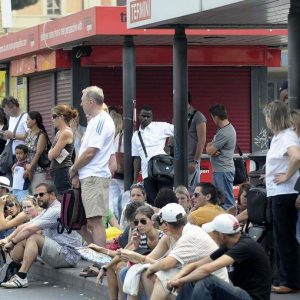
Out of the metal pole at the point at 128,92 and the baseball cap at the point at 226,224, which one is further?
the metal pole at the point at 128,92

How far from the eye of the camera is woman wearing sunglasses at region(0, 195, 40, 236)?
13930mm

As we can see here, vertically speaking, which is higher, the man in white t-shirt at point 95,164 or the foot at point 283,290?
the man in white t-shirt at point 95,164

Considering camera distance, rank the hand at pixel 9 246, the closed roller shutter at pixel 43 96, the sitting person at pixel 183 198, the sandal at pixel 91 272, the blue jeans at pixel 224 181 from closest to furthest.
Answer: the sandal at pixel 91 272 → the sitting person at pixel 183 198 → the hand at pixel 9 246 → the blue jeans at pixel 224 181 → the closed roller shutter at pixel 43 96

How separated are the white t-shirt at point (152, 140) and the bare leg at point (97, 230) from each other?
287cm

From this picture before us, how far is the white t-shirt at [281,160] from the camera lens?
33.2 feet

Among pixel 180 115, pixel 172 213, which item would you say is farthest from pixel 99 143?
pixel 172 213

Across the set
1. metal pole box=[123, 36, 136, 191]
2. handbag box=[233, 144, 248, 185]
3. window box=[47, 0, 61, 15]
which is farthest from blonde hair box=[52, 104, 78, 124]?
window box=[47, 0, 61, 15]

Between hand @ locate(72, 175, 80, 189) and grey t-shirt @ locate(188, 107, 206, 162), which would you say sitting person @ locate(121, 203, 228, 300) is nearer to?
hand @ locate(72, 175, 80, 189)

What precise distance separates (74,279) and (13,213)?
7.36 feet

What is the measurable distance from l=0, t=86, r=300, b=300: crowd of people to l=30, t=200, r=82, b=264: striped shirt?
0.04ft

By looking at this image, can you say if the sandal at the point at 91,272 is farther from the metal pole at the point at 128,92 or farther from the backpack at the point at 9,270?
the metal pole at the point at 128,92

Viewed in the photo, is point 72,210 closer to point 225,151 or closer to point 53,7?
point 225,151

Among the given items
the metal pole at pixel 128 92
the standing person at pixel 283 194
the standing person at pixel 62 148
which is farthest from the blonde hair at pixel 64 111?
the standing person at pixel 283 194

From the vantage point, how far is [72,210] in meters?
12.6
